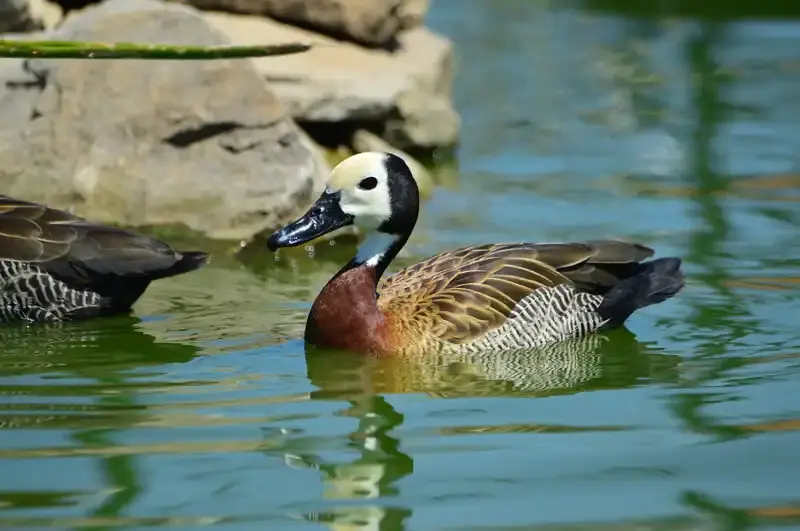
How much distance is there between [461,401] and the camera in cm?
761

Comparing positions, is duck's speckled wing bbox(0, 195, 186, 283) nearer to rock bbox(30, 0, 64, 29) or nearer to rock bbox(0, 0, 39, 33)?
rock bbox(0, 0, 39, 33)

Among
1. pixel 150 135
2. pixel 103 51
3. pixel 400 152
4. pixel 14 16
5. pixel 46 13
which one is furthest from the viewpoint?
pixel 400 152

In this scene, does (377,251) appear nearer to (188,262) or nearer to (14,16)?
(188,262)

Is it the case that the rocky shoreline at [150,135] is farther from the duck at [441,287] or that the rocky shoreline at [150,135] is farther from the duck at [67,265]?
the duck at [441,287]

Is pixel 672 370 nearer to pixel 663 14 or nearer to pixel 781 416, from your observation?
pixel 781 416

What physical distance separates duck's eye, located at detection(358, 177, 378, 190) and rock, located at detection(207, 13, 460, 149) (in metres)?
4.51

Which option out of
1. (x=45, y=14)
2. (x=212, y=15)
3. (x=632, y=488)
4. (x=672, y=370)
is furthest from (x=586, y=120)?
(x=632, y=488)

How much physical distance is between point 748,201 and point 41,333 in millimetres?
5688

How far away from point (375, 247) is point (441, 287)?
41 centimetres

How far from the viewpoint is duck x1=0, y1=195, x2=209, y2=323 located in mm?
9102

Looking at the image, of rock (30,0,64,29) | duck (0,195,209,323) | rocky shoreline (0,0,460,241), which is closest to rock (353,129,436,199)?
rocky shoreline (0,0,460,241)

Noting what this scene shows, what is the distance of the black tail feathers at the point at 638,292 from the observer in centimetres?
915

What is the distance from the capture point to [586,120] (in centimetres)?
1602

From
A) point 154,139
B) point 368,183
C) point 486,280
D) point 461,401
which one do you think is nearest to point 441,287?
point 486,280
